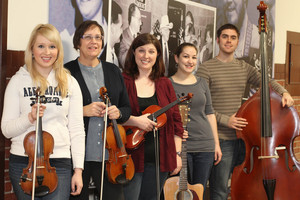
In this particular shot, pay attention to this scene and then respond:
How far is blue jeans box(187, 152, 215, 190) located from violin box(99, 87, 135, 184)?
885 mm

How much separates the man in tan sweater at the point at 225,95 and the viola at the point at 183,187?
403mm

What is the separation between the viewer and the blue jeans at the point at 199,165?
3.23 metres

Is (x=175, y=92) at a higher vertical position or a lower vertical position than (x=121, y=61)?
lower

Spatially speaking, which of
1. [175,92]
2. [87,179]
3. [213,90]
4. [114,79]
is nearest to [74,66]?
[114,79]

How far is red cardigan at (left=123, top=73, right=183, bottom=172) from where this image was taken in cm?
275

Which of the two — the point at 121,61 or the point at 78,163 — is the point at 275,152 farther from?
the point at 78,163

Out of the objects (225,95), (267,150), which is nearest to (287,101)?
(267,150)

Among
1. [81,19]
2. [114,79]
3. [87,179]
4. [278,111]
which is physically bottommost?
[87,179]

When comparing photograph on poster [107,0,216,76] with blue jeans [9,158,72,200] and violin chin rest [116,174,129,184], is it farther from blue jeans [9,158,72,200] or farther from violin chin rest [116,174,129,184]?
blue jeans [9,158,72,200]

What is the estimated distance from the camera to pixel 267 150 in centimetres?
313

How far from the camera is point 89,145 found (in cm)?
249

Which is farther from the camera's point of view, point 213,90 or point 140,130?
point 213,90

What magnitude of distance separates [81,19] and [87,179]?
3.86ft

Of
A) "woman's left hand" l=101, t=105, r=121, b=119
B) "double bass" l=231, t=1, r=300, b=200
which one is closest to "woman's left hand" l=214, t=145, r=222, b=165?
"double bass" l=231, t=1, r=300, b=200
